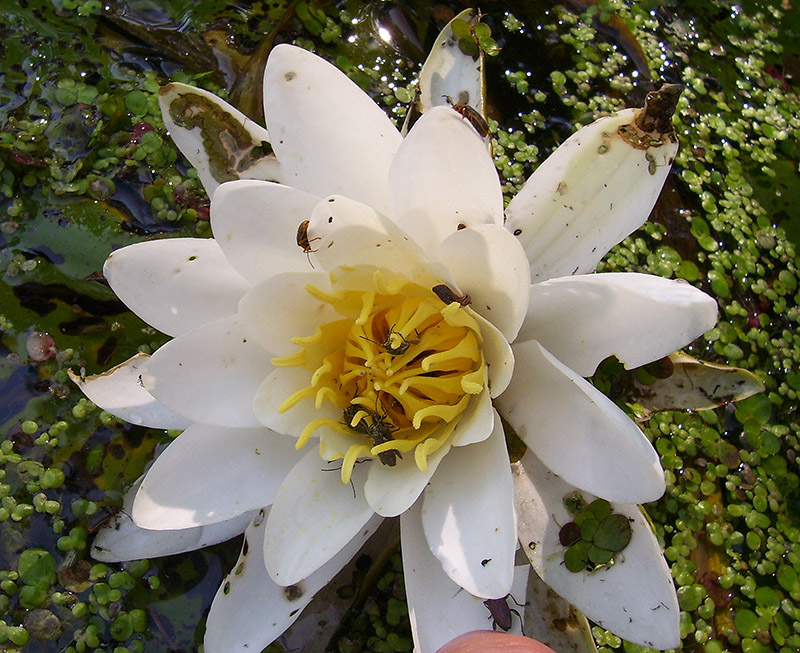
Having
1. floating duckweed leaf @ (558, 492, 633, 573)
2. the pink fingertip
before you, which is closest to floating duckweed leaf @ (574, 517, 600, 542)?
floating duckweed leaf @ (558, 492, 633, 573)

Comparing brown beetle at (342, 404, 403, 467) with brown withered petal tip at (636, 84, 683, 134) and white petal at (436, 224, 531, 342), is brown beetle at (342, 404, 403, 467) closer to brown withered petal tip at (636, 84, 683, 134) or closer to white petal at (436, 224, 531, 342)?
white petal at (436, 224, 531, 342)

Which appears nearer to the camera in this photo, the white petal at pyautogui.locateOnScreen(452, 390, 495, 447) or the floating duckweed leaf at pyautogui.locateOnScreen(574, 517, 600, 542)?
the white petal at pyautogui.locateOnScreen(452, 390, 495, 447)

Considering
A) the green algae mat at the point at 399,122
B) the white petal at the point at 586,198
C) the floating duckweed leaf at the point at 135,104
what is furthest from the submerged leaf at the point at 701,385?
the floating duckweed leaf at the point at 135,104

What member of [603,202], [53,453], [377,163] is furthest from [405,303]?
[53,453]

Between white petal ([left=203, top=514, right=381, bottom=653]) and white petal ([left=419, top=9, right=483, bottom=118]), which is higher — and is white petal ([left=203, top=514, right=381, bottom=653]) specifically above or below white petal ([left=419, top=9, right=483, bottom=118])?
below

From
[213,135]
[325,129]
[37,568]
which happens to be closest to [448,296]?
[325,129]

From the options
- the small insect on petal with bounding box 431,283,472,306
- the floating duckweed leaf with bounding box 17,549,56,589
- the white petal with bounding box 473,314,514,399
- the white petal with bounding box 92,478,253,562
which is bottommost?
the floating duckweed leaf with bounding box 17,549,56,589

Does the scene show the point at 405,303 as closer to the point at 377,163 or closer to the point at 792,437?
the point at 377,163

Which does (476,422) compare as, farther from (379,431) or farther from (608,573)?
(608,573)
